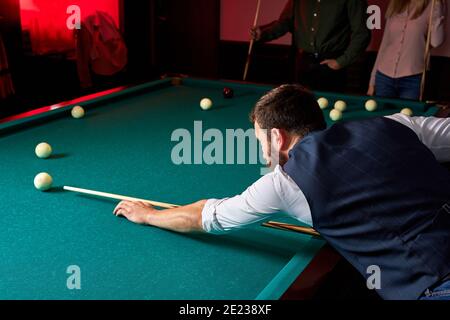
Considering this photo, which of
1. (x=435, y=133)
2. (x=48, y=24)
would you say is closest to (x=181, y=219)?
(x=435, y=133)

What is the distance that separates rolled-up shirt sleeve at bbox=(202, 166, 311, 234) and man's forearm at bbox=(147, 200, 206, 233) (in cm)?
5

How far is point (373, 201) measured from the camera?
4.42ft

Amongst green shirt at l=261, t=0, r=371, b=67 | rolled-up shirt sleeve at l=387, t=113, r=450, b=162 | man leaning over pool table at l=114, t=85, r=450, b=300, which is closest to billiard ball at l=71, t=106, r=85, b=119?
man leaning over pool table at l=114, t=85, r=450, b=300

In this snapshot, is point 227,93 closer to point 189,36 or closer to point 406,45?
point 406,45

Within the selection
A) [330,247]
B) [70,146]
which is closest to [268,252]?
[330,247]

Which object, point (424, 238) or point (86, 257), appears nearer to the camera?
point (424, 238)

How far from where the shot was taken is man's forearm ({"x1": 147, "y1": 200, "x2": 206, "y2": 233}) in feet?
5.32

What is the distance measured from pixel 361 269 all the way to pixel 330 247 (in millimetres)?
123

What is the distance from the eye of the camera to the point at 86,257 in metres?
1.50

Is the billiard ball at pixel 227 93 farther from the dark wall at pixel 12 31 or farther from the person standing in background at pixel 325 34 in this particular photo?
the dark wall at pixel 12 31

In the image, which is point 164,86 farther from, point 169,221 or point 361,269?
point 361,269

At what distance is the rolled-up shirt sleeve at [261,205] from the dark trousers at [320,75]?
9.11 ft

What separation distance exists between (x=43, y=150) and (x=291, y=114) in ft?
3.93

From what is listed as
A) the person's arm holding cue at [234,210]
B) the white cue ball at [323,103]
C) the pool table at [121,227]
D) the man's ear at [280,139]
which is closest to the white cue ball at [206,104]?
the pool table at [121,227]
